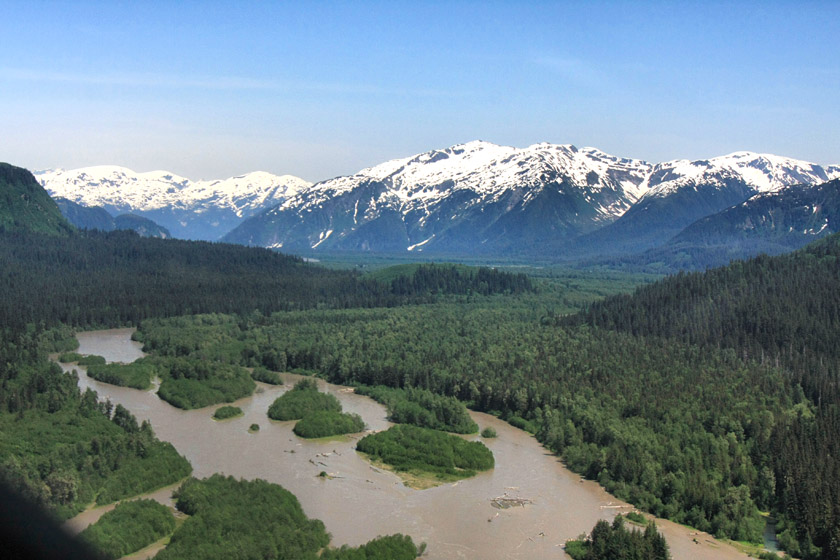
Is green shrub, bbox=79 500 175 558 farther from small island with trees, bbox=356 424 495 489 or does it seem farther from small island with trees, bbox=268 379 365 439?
small island with trees, bbox=268 379 365 439

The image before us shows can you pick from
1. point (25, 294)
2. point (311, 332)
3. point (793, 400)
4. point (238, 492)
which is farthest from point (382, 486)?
point (25, 294)

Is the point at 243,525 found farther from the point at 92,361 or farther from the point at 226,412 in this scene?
the point at 92,361

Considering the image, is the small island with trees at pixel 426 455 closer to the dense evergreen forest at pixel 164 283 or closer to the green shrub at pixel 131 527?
the green shrub at pixel 131 527

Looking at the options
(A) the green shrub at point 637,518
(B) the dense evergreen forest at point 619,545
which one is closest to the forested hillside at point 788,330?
(A) the green shrub at point 637,518

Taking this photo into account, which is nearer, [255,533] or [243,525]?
[255,533]

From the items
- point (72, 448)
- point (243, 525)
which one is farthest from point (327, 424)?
point (243, 525)

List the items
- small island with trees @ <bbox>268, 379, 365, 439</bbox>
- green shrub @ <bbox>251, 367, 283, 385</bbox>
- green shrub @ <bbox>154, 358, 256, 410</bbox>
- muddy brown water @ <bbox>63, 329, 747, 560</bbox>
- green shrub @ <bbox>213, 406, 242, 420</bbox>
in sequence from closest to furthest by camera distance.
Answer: muddy brown water @ <bbox>63, 329, 747, 560</bbox> → small island with trees @ <bbox>268, 379, 365, 439</bbox> → green shrub @ <bbox>213, 406, 242, 420</bbox> → green shrub @ <bbox>154, 358, 256, 410</bbox> → green shrub @ <bbox>251, 367, 283, 385</bbox>

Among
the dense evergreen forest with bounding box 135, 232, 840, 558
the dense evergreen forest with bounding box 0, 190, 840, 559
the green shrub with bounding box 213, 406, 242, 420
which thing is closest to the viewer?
the dense evergreen forest with bounding box 0, 190, 840, 559

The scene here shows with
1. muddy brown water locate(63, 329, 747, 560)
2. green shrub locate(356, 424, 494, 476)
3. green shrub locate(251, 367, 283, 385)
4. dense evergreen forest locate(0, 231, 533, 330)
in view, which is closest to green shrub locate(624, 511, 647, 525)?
muddy brown water locate(63, 329, 747, 560)
